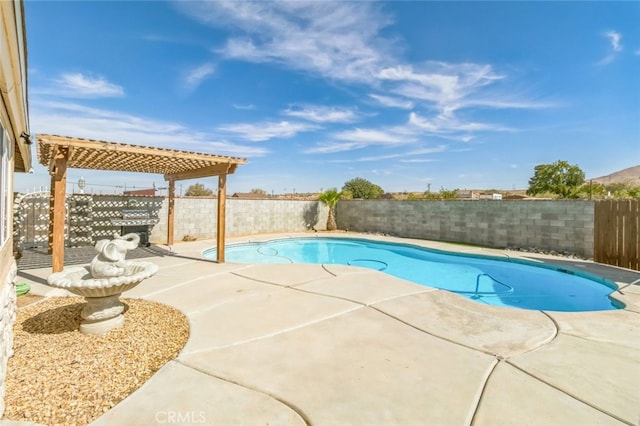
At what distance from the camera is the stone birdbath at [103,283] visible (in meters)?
3.03

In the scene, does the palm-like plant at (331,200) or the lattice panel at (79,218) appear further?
the palm-like plant at (331,200)

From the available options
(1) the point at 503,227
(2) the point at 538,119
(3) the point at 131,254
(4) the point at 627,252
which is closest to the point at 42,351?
(3) the point at 131,254

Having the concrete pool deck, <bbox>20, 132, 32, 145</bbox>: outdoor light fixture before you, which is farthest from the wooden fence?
<bbox>20, 132, 32, 145</bbox>: outdoor light fixture

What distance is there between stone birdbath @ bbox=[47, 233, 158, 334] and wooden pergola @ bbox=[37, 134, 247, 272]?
3425mm

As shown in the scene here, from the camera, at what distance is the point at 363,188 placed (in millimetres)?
39344

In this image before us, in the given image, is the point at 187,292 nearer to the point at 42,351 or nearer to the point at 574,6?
the point at 42,351

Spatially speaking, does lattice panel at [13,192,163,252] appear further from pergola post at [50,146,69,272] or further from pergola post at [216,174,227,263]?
pergola post at [216,174,227,263]

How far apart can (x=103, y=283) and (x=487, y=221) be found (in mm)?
12084

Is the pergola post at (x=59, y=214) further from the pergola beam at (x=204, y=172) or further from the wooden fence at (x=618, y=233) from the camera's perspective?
the wooden fence at (x=618, y=233)

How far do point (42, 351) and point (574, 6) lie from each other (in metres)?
12.9

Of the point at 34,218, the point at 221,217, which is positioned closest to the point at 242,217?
the point at 221,217

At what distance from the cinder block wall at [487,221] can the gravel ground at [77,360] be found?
11.1 m

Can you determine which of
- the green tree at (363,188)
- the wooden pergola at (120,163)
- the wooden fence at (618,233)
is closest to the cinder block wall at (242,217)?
the wooden pergola at (120,163)

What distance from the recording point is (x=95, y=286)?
2994 mm
